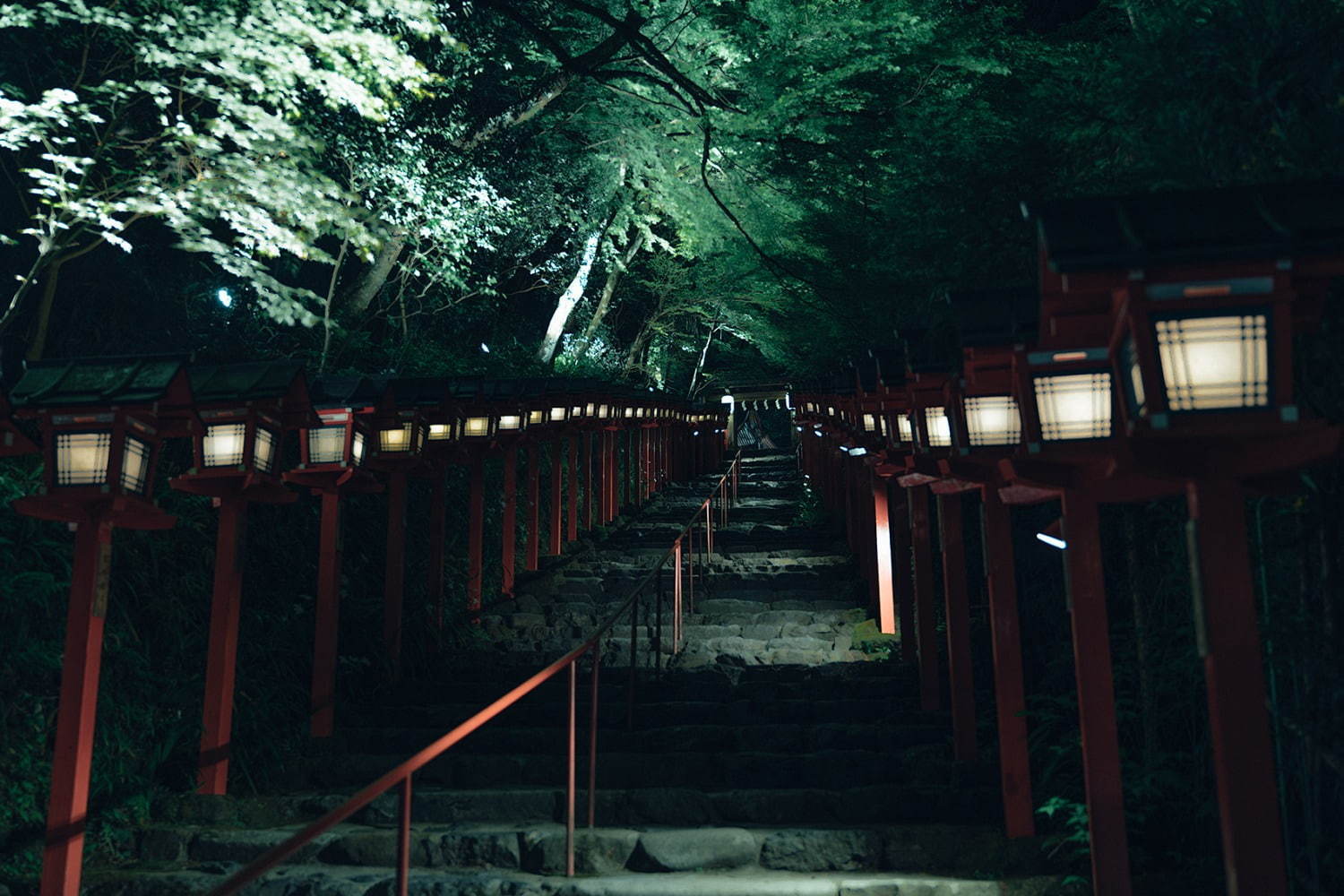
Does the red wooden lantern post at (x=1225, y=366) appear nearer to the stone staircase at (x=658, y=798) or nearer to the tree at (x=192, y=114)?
the stone staircase at (x=658, y=798)

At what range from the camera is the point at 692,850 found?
228 inches

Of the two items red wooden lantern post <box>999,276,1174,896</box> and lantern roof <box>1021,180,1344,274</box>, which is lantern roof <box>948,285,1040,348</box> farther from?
lantern roof <box>1021,180,1344,274</box>

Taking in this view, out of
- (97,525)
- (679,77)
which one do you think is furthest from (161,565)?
(679,77)

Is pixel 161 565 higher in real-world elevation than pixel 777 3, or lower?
lower

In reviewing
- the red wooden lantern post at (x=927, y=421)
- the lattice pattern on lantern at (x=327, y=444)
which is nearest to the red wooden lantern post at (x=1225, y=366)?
the red wooden lantern post at (x=927, y=421)

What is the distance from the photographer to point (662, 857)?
18.8 feet

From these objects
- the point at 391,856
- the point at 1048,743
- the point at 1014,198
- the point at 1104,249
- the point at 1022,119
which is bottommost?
the point at 391,856

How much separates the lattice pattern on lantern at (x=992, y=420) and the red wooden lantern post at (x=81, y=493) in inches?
178

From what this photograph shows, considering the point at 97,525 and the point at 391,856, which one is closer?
the point at 97,525

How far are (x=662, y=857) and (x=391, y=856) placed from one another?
1691 millimetres

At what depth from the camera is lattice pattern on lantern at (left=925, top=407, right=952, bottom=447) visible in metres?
6.67

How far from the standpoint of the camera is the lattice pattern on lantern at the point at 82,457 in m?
5.12

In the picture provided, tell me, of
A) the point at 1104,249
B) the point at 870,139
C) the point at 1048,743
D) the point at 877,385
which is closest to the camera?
the point at 1104,249

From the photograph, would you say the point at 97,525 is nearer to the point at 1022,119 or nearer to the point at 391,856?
the point at 391,856
